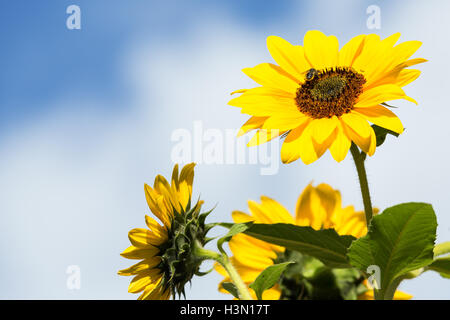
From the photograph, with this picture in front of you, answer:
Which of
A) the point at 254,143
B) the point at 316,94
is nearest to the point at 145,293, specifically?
the point at 254,143

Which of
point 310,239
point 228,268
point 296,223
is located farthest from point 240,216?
point 310,239

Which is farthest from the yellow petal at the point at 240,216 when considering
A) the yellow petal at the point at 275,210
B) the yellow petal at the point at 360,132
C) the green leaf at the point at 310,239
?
the yellow petal at the point at 360,132

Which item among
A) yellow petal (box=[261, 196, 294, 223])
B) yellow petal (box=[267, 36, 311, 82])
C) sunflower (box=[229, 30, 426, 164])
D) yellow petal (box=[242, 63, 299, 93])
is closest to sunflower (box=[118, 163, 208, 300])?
sunflower (box=[229, 30, 426, 164])

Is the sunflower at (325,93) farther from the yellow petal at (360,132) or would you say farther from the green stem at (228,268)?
the green stem at (228,268)

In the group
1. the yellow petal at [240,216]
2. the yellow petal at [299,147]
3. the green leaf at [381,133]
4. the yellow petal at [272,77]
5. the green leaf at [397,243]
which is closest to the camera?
the green leaf at [397,243]

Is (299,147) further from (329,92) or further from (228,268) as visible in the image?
(228,268)
